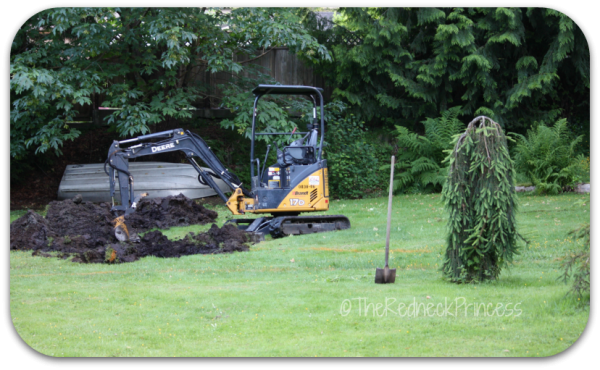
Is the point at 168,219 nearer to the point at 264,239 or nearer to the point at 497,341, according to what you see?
the point at 264,239

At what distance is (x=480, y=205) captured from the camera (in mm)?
6832

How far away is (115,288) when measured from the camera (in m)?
7.30

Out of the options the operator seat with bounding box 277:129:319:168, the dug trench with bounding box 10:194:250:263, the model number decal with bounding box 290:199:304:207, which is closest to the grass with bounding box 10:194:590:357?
the dug trench with bounding box 10:194:250:263

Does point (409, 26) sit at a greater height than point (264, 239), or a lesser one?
greater

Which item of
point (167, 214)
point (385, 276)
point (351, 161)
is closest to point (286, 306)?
point (385, 276)

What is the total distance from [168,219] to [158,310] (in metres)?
7.20

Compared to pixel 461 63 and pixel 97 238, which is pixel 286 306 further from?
pixel 461 63

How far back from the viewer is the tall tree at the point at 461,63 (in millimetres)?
16938

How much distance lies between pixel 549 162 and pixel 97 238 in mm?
11809

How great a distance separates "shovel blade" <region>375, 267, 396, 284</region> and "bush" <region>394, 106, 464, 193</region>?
10.4 m

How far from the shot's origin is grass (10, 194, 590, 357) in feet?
17.0

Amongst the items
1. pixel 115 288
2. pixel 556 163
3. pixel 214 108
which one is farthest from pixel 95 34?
pixel 556 163

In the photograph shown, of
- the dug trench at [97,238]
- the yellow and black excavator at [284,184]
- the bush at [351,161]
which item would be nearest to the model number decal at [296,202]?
the yellow and black excavator at [284,184]

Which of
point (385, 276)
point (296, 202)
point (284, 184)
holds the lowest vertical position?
point (385, 276)
